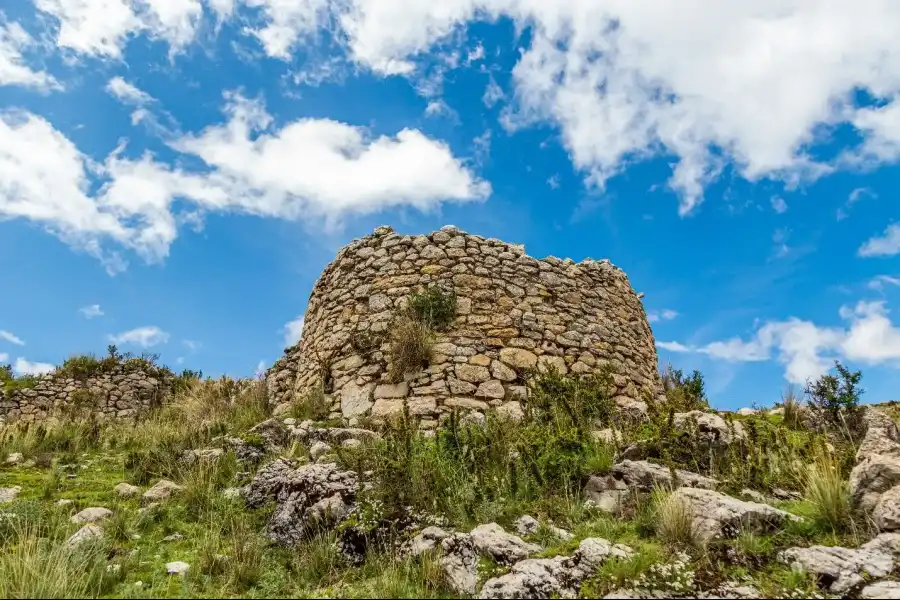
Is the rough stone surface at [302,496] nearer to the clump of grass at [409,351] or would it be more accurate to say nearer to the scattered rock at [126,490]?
the scattered rock at [126,490]

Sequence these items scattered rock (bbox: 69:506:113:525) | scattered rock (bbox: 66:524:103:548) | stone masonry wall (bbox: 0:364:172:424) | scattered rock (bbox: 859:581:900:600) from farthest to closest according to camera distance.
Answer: stone masonry wall (bbox: 0:364:172:424)
scattered rock (bbox: 69:506:113:525)
scattered rock (bbox: 66:524:103:548)
scattered rock (bbox: 859:581:900:600)

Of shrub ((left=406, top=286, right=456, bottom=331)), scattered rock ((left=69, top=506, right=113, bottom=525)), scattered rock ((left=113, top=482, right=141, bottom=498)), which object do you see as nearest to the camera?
scattered rock ((left=69, top=506, right=113, bottom=525))

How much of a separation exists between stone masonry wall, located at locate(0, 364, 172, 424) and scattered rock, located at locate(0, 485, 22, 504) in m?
8.56

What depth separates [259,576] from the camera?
374 cm

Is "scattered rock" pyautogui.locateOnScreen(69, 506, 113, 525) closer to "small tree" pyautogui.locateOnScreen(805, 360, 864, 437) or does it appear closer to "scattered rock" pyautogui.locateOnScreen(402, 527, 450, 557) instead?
"scattered rock" pyautogui.locateOnScreen(402, 527, 450, 557)

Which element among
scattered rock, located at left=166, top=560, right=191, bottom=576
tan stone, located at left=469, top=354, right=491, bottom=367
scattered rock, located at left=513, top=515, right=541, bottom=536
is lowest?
scattered rock, located at left=166, top=560, right=191, bottom=576

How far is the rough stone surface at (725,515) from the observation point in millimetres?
3637

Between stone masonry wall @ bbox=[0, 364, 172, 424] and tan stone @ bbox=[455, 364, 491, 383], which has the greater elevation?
stone masonry wall @ bbox=[0, 364, 172, 424]

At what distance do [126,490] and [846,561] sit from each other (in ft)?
18.4

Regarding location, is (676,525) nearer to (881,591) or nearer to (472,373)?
(881,591)

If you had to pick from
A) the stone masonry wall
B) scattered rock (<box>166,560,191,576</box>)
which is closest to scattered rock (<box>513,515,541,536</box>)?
scattered rock (<box>166,560,191,576</box>)

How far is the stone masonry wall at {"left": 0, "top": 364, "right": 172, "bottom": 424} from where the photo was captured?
1412 cm

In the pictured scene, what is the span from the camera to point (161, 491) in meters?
5.45

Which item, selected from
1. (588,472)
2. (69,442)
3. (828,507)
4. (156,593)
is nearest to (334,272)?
(69,442)
